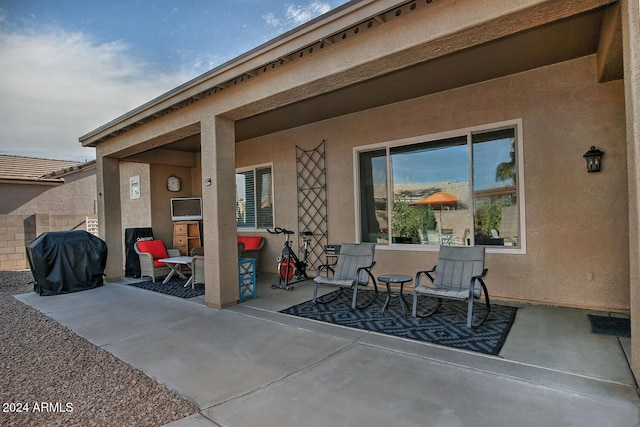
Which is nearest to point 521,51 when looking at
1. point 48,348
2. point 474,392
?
point 474,392

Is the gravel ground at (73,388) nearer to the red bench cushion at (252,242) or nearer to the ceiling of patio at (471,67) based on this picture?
the red bench cushion at (252,242)

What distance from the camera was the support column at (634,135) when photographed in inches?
87.7

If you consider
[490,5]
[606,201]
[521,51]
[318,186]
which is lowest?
[606,201]

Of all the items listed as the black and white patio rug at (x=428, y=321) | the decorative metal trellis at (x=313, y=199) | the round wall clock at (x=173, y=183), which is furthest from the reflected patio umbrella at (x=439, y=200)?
the round wall clock at (x=173, y=183)

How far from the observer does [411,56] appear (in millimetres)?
3244

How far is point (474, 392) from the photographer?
7.91 ft

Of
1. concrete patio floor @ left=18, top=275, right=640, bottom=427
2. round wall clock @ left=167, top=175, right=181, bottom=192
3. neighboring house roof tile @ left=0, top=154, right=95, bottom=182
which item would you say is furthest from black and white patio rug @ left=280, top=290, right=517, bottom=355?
neighboring house roof tile @ left=0, top=154, right=95, bottom=182

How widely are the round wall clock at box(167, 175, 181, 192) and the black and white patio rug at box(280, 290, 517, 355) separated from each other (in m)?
6.15

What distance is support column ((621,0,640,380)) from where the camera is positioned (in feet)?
7.31

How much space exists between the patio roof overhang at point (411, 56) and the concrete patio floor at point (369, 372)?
9.23 feet

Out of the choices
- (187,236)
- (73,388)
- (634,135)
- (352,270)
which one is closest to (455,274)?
(352,270)

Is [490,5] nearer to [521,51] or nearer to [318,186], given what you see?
[521,51]

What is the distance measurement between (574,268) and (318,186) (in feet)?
14.4

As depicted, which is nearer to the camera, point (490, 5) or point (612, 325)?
point (490, 5)
